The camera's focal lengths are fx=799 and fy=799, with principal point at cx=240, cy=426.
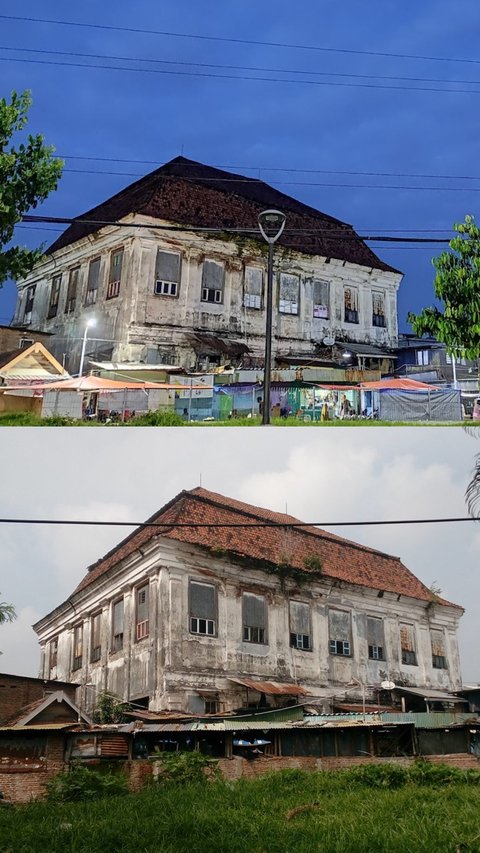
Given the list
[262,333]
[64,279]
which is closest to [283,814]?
[262,333]

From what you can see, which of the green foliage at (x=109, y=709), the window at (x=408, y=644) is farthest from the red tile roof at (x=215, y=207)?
the green foliage at (x=109, y=709)

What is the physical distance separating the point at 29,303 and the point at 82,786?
1655 centimetres

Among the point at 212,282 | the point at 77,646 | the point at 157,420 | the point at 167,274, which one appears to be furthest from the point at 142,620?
the point at 212,282

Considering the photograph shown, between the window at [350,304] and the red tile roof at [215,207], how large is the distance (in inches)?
41.8

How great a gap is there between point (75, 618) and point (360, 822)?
14.3 metres

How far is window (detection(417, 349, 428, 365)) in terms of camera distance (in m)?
25.8

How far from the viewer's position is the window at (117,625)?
20766mm

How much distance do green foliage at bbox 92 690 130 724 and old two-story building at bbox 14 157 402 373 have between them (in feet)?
27.3

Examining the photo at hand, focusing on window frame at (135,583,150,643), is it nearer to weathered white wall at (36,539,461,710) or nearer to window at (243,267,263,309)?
weathered white wall at (36,539,461,710)

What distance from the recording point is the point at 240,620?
2073 cm

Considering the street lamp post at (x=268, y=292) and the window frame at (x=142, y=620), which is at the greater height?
the street lamp post at (x=268, y=292)

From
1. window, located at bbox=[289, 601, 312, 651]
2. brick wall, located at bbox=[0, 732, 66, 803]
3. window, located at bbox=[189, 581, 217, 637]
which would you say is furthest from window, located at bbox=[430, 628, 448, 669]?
brick wall, located at bbox=[0, 732, 66, 803]

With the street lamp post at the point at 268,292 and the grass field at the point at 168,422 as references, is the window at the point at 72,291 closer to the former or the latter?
the grass field at the point at 168,422

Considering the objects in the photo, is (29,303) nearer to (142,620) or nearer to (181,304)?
(181,304)
